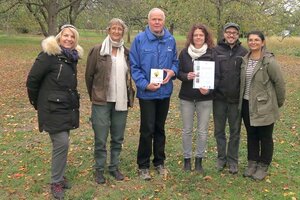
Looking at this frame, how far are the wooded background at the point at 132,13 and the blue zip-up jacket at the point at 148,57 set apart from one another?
477 inches

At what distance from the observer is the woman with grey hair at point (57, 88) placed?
4512 mm

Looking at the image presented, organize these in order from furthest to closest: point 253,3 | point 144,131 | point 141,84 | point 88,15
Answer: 1. point 253,3
2. point 88,15
3. point 144,131
4. point 141,84

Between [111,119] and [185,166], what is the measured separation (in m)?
1.35

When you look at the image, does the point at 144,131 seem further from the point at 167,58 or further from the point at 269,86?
the point at 269,86

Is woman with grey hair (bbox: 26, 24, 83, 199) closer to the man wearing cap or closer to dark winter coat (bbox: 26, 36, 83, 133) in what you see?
dark winter coat (bbox: 26, 36, 83, 133)

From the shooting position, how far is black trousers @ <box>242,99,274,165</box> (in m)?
5.33

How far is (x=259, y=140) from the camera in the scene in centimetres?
554

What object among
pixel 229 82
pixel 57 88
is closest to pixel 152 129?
pixel 229 82

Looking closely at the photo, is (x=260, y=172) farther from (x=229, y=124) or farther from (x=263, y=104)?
(x=263, y=104)

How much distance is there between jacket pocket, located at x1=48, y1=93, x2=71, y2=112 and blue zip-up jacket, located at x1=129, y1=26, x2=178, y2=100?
3.13ft

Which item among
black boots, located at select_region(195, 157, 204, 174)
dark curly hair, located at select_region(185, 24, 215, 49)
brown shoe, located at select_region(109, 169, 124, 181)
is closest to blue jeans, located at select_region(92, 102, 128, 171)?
brown shoe, located at select_region(109, 169, 124, 181)

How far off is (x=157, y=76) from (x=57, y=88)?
4.20ft

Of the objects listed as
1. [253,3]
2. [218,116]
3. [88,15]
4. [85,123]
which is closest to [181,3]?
[253,3]

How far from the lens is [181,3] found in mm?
23141
